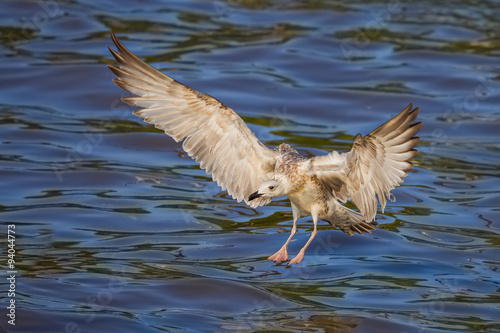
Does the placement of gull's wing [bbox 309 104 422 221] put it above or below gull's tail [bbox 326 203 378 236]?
above

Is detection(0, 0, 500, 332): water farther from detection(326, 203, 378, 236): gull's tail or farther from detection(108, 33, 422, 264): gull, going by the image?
detection(108, 33, 422, 264): gull

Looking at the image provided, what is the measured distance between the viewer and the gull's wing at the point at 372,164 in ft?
27.8

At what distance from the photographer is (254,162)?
9.77 m

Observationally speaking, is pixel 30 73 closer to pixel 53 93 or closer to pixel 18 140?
pixel 53 93

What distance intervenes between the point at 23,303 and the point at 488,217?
5.91m

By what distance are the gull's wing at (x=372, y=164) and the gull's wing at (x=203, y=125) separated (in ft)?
2.41

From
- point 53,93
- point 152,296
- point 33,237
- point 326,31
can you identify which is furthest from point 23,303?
point 326,31

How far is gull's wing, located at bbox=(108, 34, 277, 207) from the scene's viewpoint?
9453 millimetres

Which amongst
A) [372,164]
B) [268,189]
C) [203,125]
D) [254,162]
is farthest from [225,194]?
[372,164]

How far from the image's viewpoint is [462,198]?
12.4 m

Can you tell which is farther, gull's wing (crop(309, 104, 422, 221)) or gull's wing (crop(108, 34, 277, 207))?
gull's wing (crop(108, 34, 277, 207))

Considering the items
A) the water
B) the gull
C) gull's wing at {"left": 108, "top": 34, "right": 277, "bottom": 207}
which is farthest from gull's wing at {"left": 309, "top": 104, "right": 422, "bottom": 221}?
the water

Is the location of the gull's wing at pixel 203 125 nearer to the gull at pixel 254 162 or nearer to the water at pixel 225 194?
the gull at pixel 254 162

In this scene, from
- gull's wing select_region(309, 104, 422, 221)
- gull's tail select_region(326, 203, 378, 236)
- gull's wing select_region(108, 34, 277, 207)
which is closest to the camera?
gull's wing select_region(309, 104, 422, 221)
